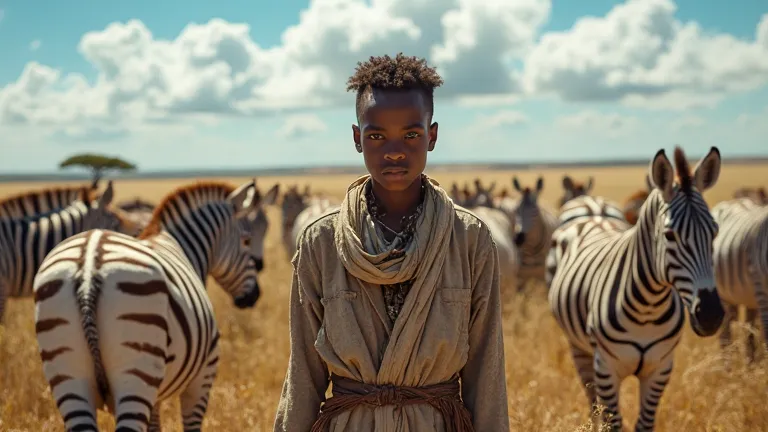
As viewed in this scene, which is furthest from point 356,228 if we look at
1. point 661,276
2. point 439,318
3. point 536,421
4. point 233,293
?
point 233,293

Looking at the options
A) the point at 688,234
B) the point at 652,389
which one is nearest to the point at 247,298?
the point at 652,389

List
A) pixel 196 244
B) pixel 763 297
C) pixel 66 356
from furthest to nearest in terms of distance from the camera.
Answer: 1. pixel 763 297
2. pixel 196 244
3. pixel 66 356

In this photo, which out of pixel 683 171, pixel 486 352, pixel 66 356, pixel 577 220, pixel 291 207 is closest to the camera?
pixel 486 352

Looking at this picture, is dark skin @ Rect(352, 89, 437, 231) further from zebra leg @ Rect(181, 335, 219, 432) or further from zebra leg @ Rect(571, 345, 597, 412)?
zebra leg @ Rect(571, 345, 597, 412)

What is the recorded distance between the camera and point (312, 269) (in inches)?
90.5

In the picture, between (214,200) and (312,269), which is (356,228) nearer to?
(312,269)

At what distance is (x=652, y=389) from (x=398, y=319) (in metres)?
3.16

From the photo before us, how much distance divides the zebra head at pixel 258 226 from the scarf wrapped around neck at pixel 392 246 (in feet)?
12.2

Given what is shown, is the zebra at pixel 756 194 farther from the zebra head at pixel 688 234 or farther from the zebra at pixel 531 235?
the zebra head at pixel 688 234

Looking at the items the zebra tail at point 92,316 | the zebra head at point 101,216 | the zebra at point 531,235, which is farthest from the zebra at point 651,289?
the zebra at point 531,235

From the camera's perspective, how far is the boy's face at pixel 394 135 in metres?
2.19

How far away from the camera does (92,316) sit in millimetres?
3330

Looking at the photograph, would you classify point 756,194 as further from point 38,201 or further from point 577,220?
point 38,201

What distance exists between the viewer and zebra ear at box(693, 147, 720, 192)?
418cm
